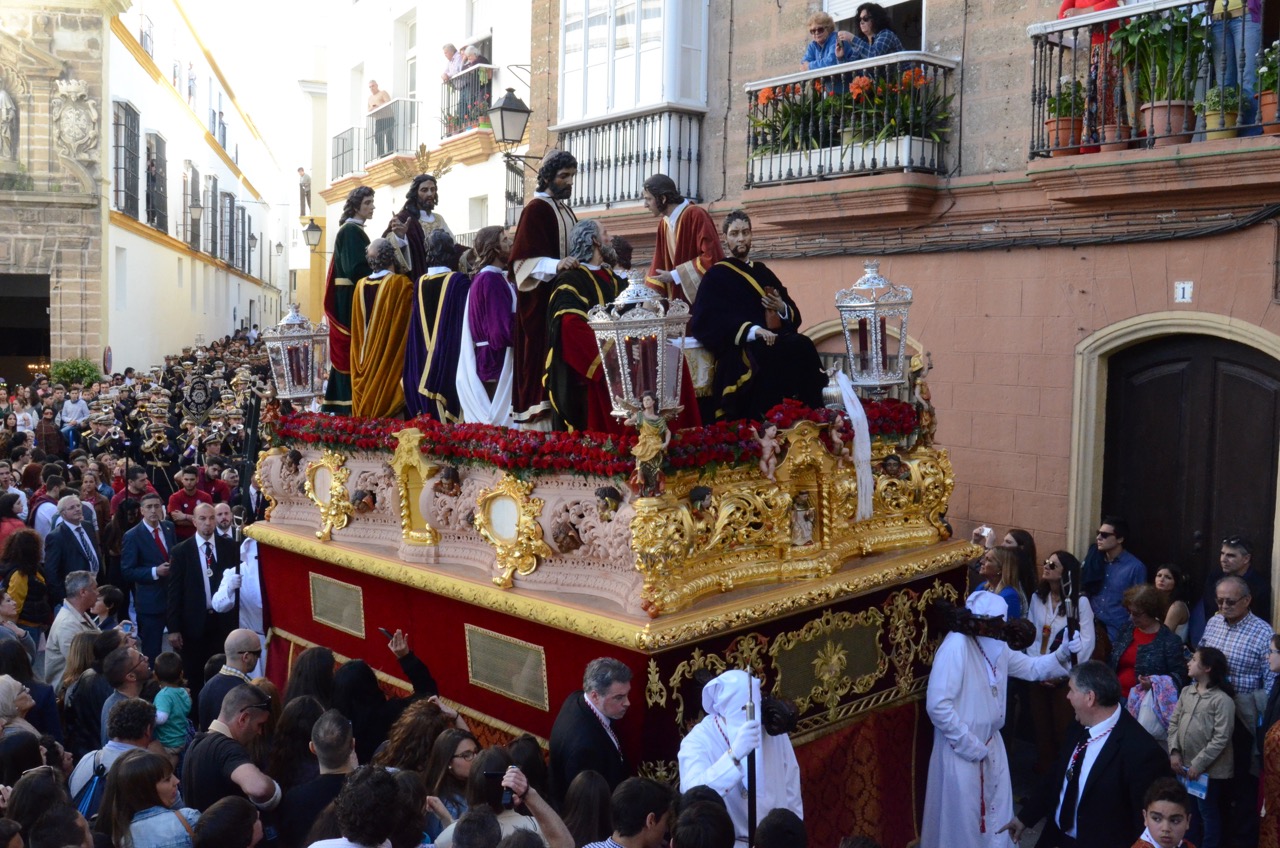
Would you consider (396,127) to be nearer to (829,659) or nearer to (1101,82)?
(1101,82)

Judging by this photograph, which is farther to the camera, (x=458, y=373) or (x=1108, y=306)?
(x=1108, y=306)

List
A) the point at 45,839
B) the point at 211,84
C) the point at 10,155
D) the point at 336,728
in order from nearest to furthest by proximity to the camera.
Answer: the point at 45,839 → the point at 336,728 → the point at 10,155 → the point at 211,84

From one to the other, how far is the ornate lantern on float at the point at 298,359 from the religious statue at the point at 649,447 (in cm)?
352

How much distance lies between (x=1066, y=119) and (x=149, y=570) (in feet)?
22.5

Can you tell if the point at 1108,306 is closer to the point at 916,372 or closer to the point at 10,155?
the point at 916,372

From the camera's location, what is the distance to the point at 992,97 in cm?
944

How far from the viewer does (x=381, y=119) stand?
21.4 meters

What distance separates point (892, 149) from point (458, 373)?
15.1 ft

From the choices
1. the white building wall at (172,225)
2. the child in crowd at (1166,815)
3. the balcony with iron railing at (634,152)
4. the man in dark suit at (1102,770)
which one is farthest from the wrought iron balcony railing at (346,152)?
the child in crowd at (1166,815)

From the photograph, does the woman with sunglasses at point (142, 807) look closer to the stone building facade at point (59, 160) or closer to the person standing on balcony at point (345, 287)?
the person standing on balcony at point (345, 287)

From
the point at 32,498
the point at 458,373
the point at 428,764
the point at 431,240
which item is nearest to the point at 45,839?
the point at 428,764

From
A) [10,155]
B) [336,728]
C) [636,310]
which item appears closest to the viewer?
[336,728]

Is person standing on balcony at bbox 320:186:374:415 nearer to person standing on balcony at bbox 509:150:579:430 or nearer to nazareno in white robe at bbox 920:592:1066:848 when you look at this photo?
Answer: person standing on balcony at bbox 509:150:579:430

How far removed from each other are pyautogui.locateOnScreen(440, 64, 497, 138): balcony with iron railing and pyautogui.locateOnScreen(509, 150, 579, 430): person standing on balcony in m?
11.5
